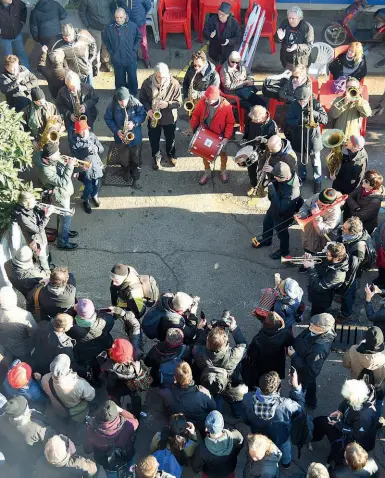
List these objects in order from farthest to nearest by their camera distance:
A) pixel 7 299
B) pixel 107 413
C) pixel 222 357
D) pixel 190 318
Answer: pixel 190 318
pixel 7 299
pixel 222 357
pixel 107 413

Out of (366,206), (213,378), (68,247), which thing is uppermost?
(366,206)

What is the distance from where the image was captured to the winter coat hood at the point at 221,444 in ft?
20.0

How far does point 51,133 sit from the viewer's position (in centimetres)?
873

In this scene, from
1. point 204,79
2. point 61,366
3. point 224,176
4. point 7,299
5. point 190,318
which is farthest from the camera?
point 224,176

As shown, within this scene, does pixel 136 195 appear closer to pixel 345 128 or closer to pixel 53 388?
pixel 345 128

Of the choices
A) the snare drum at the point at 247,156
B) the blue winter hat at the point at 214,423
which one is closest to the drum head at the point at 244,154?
the snare drum at the point at 247,156

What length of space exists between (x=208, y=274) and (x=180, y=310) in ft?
6.67

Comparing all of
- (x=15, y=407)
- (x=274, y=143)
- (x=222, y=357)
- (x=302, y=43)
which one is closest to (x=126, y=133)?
(x=274, y=143)

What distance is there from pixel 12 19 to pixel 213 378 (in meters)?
7.55

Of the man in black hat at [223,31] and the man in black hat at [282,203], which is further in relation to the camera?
the man in black hat at [223,31]

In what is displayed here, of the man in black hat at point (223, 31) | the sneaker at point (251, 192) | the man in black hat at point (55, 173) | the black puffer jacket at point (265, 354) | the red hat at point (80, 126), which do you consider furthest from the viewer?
the man in black hat at point (223, 31)

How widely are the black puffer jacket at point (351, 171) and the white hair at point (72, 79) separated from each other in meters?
3.91

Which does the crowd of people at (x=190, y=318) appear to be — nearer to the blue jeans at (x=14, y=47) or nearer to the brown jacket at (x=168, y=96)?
the brown jacket at (x=168, y=96)

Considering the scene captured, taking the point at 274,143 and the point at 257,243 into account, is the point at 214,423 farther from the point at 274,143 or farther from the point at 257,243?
the point at 274,143
